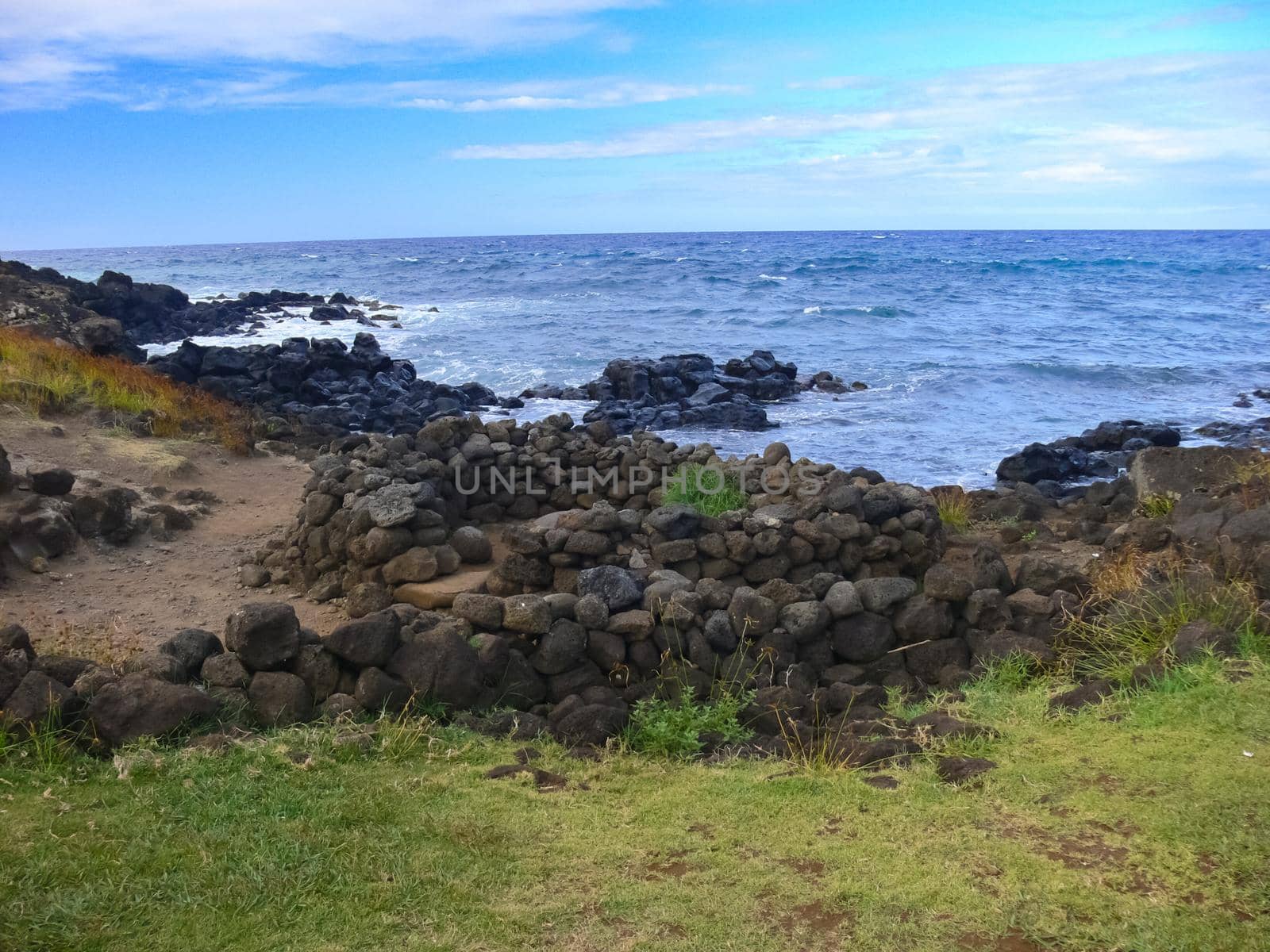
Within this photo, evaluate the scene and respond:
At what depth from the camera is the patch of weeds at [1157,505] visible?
33.3 feet

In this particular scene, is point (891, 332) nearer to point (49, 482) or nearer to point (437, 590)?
point (437, 590)

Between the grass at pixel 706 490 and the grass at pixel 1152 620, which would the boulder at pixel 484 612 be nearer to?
the grass at pixel 706 490

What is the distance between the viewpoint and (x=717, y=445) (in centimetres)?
1770

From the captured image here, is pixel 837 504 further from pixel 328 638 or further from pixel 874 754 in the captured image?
pixel 328 638

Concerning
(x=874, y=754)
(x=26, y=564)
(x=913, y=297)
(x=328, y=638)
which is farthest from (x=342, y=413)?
(x=913, y=297)

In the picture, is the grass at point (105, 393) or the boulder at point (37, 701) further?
the grass at point (105, 393)

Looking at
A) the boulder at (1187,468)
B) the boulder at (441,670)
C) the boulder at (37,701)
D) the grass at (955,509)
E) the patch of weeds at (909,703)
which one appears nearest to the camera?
the boulder at (37,701)

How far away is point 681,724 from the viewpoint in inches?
213

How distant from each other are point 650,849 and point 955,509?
7.65 m

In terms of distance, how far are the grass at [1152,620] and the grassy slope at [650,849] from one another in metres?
0.77

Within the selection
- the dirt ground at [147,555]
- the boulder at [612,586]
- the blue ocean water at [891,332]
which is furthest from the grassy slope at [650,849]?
the blue ocean water at [891,332]

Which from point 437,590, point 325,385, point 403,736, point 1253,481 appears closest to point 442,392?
point 325,385

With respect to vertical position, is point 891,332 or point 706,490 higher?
point 891,332

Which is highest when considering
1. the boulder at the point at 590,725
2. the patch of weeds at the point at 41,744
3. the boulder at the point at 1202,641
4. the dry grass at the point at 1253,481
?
the dry grass at the point at 1253,481
